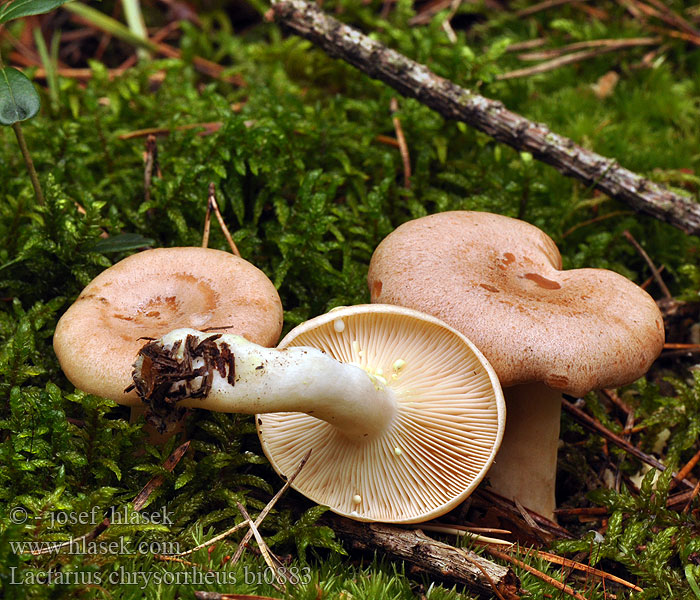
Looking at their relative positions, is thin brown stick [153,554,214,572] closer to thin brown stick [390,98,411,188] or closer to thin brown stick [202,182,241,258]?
thin brown stick [202,182,241,258]

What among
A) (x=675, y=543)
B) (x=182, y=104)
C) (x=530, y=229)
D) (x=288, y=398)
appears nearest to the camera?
(x=288, y=398)

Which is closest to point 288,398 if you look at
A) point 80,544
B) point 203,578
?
point 203,578

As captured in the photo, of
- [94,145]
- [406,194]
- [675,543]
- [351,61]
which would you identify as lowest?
[675,543]

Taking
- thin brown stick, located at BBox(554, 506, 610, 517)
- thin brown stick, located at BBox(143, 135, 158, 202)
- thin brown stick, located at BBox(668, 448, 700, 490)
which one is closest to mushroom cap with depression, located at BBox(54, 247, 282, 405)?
thin brown stick, located at BBox(143, 135, 158, 202)

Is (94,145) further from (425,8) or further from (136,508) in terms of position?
(425,8)

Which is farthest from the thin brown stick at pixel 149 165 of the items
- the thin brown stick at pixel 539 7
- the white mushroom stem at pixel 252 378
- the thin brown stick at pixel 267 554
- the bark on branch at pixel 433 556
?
the thin brown stick at pixel 539 7

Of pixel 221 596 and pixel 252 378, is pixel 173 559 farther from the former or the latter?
pixel 252 378

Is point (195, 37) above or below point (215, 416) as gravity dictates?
above
